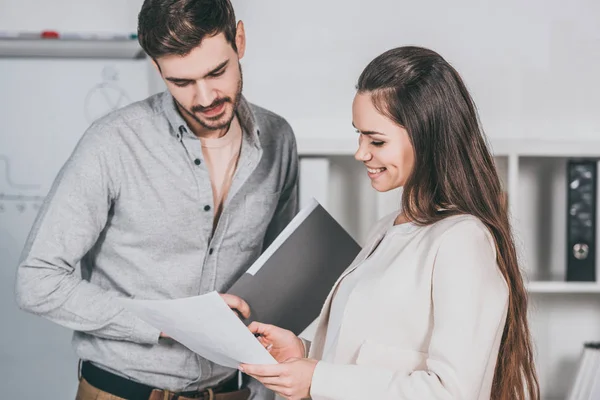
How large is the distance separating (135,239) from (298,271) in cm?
34

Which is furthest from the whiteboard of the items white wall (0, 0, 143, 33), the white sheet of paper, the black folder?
the white sheet of paper

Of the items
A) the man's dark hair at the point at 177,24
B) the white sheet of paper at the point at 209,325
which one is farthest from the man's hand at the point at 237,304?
the man's dark hair at the point at 177,24

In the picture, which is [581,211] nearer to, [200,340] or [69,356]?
[200,340]

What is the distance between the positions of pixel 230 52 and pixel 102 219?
0.43 m

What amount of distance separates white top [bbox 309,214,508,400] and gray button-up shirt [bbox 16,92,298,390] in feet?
1.39

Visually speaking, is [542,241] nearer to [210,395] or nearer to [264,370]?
[210,395]

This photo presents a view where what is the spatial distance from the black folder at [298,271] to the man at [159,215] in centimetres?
7

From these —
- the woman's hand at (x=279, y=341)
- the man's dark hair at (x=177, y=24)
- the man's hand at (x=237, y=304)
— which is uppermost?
the man's dark hair at (x=177, y=24)

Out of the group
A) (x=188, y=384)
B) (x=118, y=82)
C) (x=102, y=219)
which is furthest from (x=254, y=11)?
(x=188, y=384)

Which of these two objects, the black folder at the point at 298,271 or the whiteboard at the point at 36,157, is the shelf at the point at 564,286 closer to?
the black folder at the point at 298,271

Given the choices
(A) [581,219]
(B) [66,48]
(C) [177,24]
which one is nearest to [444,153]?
(C) [177,24]

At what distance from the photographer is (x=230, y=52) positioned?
1.56m

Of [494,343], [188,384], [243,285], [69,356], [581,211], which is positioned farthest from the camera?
[69,356]

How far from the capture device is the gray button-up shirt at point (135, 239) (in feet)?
4.93
